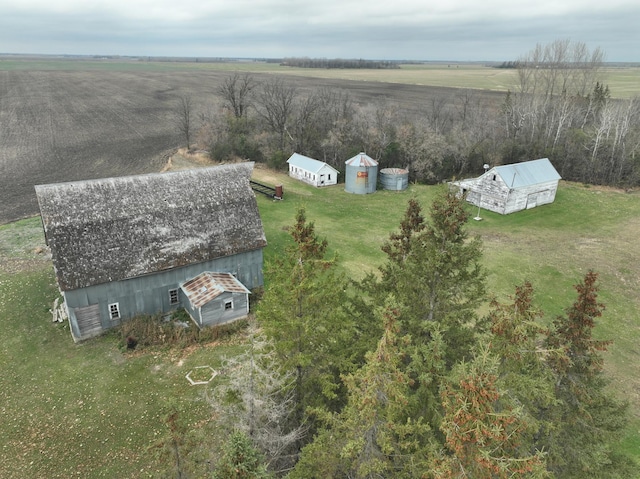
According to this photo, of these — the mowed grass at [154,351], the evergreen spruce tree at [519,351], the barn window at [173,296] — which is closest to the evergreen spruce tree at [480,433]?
the evergreen spruce tree at [519,351]

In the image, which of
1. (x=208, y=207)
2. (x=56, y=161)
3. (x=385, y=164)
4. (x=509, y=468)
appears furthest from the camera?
(x=56, y=161)

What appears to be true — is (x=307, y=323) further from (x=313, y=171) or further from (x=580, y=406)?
(x=313, y=171)

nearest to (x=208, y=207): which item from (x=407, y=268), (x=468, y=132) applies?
(x=407, y=268)

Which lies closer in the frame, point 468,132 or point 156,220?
point 156,220

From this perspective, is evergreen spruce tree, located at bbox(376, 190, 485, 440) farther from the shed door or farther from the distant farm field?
the distant farm field

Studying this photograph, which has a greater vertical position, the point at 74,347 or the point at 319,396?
the point at 319,396

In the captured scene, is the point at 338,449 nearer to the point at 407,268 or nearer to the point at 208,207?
the point at 407,268

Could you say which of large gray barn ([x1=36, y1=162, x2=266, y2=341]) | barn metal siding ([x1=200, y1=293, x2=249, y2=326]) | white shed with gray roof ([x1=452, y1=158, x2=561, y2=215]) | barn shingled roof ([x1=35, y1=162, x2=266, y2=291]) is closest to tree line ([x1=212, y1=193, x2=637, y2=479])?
barn metal siding ([x1=200, y1=293, x2=249, y2=326])

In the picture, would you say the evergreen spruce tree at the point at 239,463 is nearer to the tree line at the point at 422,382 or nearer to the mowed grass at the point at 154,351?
the tree line at the point at 422,382
